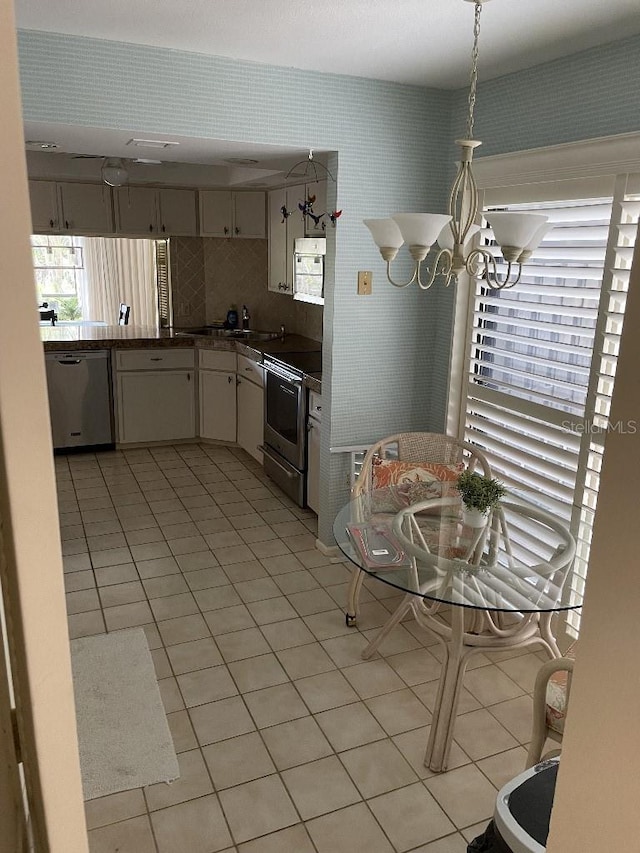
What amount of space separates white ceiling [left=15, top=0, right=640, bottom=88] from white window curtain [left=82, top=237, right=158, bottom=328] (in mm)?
5213

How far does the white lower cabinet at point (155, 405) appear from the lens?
5.63m

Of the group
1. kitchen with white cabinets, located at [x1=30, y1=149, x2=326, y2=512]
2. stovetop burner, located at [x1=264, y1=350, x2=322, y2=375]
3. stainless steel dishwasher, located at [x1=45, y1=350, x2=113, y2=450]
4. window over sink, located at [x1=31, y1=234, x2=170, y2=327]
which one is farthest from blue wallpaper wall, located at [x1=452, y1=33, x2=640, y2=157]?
window over sink, located at [x1=31, y1=234, x2=170, y2=327]

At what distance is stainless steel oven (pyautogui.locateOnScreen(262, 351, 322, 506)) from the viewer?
4.38 meters

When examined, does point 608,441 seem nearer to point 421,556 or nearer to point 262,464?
point 421,556

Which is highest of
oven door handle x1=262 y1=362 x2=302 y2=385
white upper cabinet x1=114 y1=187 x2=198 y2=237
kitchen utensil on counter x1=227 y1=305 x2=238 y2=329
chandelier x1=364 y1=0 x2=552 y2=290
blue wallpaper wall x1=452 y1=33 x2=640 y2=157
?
blue wallpaper wall x1=452 y1=33 x2=640 y2=157

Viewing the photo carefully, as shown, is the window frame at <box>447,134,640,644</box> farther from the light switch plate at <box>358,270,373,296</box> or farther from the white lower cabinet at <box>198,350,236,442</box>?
the white lower cabinet at <box>198,350,236,442</box>

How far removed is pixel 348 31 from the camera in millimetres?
2611

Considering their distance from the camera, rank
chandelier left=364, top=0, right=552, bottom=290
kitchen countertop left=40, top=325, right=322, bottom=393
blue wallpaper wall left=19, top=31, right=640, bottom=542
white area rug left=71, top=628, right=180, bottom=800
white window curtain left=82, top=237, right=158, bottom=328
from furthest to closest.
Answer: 1. white window curtain left=82, top=237, right=158, bottom=328
2. kitchen countertop left=40, top=325, right=322, bottom=393
3. blue wallpaper wall left=19, top=31, right=640, bottom=542
4. white area rug left=71, top=628, right=180, bottom=800
5. chandelier left=364, top=0, right=552, bottom=290

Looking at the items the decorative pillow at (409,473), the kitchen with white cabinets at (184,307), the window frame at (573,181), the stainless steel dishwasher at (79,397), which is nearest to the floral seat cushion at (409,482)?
the decorative pillow at (409,473)

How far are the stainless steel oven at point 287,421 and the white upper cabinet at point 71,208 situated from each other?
2.06 meters

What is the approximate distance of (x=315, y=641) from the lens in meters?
3.07

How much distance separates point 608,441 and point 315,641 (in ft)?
9.11

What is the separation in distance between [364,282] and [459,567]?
1.81m

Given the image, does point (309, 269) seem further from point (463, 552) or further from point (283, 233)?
point (463, 552)
